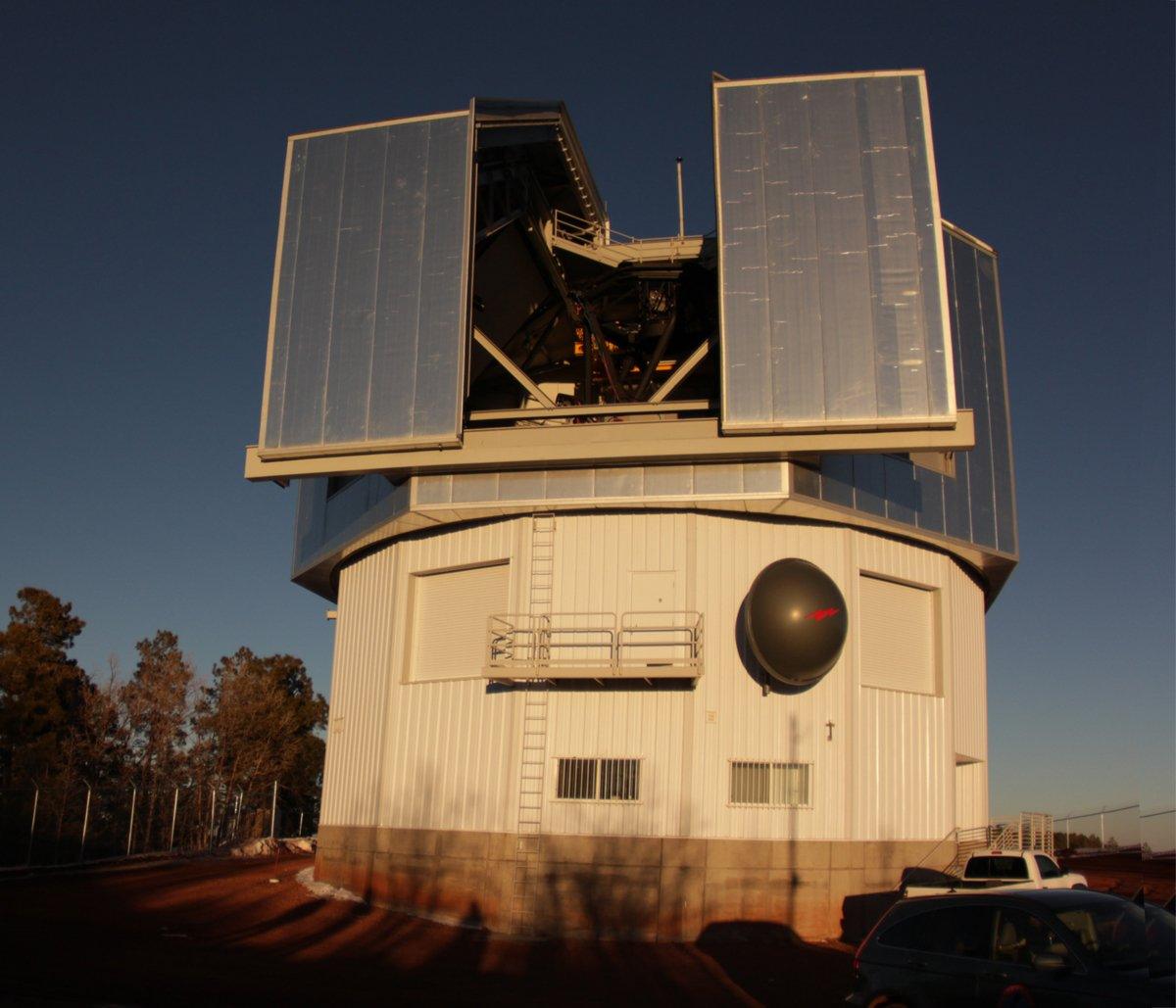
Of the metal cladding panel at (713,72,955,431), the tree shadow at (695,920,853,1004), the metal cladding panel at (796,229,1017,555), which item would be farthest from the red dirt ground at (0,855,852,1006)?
the metal cladding panel at (713,72,955,431)

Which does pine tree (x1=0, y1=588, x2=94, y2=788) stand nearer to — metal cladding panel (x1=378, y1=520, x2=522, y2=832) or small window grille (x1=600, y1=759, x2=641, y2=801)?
metal cladding panel (x1=378, y1=520, x2=522, y2=832)

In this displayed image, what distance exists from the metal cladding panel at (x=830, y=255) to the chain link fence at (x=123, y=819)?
80.5 ft

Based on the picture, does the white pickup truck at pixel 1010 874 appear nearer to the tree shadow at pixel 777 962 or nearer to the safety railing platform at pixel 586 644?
the tree shadow at pixel 777 962

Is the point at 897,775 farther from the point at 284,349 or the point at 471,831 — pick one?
the point at 284,349

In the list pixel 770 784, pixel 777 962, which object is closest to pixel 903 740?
pixel 770 784

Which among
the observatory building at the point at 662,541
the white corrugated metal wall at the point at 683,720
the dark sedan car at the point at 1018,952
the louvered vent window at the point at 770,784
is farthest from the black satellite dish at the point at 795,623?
the dark sedan car at the point at 1018,952

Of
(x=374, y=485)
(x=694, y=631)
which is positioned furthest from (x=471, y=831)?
(x=374, y=485)

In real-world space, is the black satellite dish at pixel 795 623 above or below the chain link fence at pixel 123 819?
above

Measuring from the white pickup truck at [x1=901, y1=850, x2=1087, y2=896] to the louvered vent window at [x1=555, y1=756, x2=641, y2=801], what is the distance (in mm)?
5806

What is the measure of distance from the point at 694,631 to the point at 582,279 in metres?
12.0

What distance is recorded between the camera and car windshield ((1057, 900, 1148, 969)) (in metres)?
9.50

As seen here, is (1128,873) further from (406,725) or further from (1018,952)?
(1018,952)

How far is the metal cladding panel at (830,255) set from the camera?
22297 mm

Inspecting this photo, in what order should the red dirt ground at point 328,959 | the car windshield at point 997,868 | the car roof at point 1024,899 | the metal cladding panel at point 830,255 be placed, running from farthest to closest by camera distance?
the metal cladding panel at point 830,255
the car windshield at point 997,868
the red dirt ground at point 328,959
the car roof at point 1024,899
